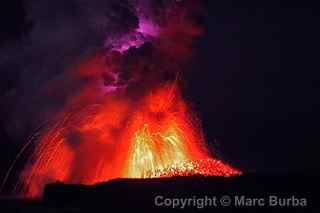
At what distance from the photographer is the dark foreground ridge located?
3562 centimetres

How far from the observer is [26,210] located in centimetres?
4012

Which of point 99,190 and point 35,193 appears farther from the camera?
point 35,193

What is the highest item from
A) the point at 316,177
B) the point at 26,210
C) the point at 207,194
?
the point at 316,177

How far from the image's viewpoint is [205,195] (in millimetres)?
38656

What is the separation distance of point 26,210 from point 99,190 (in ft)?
22.6

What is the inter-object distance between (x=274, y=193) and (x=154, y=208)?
1052cm

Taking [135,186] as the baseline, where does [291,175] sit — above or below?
above

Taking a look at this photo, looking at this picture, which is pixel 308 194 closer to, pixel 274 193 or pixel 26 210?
pixel 274 193

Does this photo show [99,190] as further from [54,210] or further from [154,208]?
[154,208]

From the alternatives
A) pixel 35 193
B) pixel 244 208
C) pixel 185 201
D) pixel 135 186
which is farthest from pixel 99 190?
pixel 35 193

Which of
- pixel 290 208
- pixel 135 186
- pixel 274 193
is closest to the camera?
pixel 290 208

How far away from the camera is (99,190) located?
43.2 m

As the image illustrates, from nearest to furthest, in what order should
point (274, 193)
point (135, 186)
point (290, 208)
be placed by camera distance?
point (290, 208) → point (274, 193) → point (135, 186)

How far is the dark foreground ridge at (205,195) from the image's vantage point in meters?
35.6
